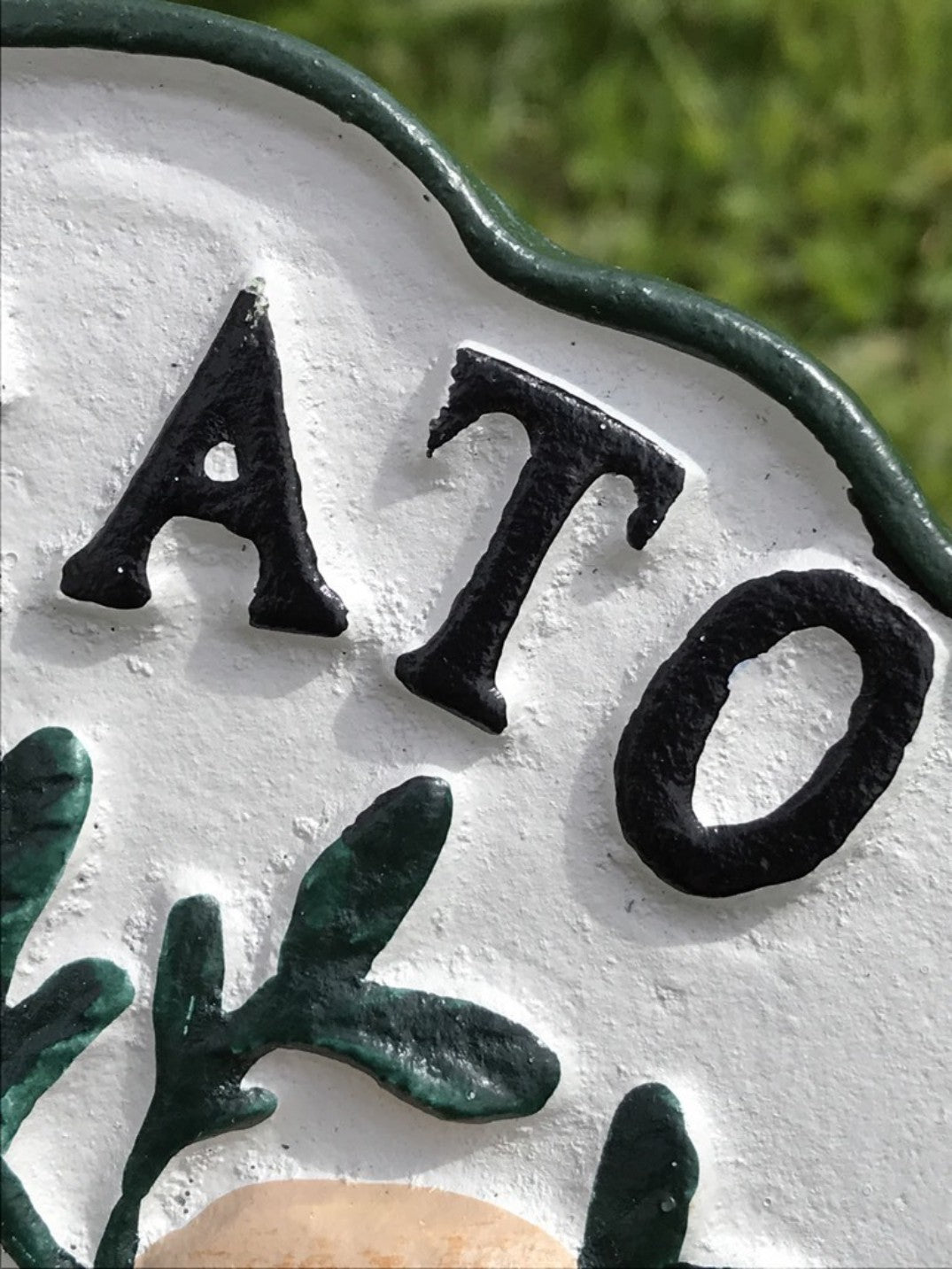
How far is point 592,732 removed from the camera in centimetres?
89

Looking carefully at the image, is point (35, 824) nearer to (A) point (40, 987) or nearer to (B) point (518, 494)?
(A) point (40, 987)

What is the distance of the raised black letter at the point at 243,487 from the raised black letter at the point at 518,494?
0.28 feet

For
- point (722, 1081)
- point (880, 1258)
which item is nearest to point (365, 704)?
point (722, 1081)

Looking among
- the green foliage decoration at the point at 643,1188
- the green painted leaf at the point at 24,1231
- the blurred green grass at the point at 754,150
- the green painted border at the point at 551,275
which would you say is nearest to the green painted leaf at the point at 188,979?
the green painted leaf at the point at 24,1231

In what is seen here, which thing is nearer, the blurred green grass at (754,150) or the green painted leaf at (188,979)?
the green painted leaf at (188,979)

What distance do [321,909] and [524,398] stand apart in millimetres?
352

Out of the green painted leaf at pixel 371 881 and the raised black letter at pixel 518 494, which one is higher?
the raised black letter at pixel 518 494

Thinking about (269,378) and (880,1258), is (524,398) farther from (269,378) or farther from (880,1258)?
(880,1258)

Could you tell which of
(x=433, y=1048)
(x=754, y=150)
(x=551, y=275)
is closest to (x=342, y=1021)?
(x=433, y=1048)

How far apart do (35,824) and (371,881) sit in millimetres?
229

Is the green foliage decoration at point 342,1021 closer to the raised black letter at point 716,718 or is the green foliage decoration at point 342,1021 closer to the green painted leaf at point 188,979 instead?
the green painted leaf at point 188,979

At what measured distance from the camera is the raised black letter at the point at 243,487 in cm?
89

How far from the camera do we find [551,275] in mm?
851

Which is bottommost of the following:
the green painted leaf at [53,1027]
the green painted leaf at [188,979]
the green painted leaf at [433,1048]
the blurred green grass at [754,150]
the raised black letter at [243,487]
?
the green painted leaf at [53,1027]
